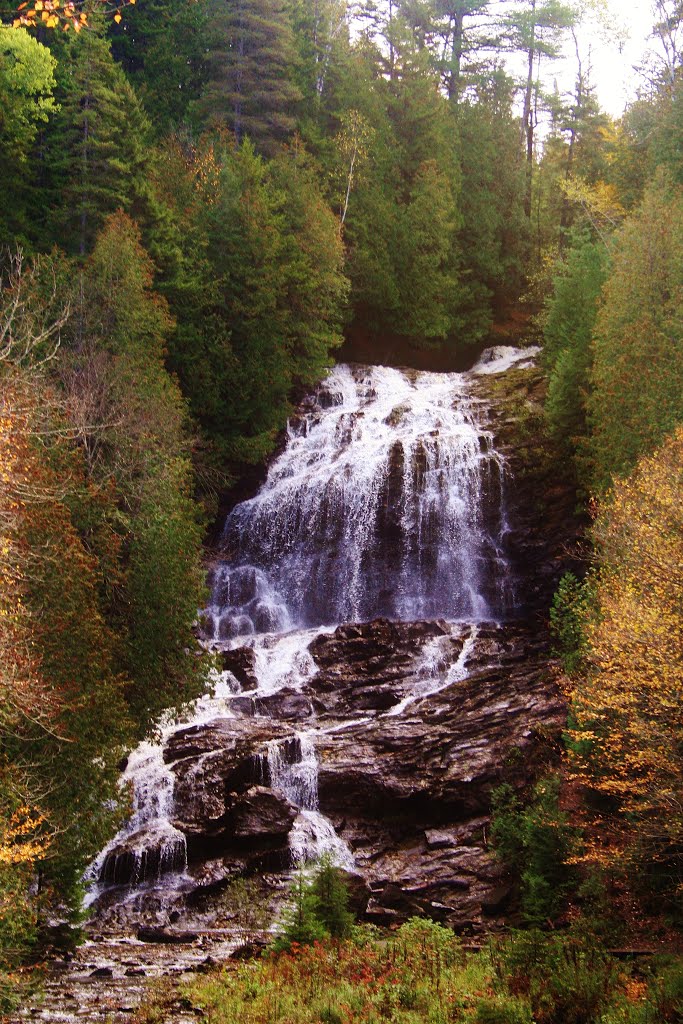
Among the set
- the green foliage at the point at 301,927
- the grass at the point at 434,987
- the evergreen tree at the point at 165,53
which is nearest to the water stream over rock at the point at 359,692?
the green foliage at the point at 301,927

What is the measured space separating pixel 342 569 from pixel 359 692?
7.23 meters

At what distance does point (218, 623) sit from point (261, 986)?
796 inches

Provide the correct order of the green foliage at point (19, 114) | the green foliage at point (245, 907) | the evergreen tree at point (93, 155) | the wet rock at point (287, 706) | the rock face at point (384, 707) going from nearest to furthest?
1. the green foliage at point (245, 907)
2. the rock face at point (384, 707)
3. the wet rock at point (287, 706)
4. the green foliage at point (19, 114)
5. the evergreen tree at point (93, 155)

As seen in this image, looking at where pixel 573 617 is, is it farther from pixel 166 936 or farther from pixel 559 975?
pixel 559 975

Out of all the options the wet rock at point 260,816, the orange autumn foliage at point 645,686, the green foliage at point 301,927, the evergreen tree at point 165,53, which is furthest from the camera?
the evergreen tree at point 165,53

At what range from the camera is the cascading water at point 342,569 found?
94.6ft

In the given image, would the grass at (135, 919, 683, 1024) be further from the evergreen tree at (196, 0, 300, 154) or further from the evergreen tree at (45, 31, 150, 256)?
the evergreen tree at (196, 0, 300, 154)

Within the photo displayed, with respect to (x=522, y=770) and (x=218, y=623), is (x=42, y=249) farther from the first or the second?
(x=522, y=770)

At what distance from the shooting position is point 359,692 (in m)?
31.2

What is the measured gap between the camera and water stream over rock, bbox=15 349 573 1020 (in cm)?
2505

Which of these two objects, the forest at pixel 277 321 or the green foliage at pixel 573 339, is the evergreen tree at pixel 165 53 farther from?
the green foliage at pixel 573 339

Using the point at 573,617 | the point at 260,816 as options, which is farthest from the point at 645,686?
the point at 260,816

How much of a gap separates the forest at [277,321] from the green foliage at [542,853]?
0.08 m

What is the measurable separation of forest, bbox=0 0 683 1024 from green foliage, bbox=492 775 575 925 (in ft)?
0.27
